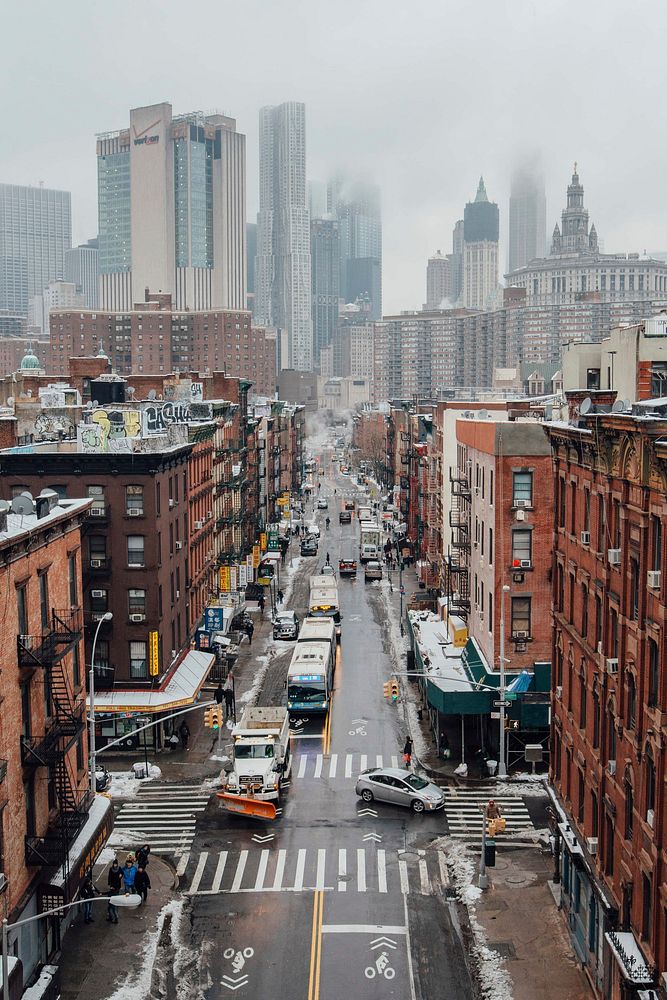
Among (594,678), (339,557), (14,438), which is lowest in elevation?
(339,557)

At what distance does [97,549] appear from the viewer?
5378cm

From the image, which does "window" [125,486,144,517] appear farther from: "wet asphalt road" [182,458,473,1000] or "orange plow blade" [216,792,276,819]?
"orange plow blade" [216,792,276,819]

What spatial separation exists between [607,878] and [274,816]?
17903 mm

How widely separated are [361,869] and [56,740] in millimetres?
12826

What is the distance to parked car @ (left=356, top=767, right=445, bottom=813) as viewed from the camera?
4419 cm

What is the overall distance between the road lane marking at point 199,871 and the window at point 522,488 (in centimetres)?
2067

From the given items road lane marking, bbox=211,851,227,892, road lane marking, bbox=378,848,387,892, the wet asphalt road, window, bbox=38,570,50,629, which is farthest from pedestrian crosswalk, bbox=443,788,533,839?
window, bbox=38,570,50,629

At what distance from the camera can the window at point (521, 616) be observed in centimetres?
4981

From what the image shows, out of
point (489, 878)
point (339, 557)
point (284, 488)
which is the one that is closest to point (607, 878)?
point (489, 878)

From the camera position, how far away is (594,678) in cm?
3120

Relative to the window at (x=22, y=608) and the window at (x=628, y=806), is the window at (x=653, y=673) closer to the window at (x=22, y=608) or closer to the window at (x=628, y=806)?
the window at (x=628, y=806)

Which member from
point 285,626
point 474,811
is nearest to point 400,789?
point 474,811

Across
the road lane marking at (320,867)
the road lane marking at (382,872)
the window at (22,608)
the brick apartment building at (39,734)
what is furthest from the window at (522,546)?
the window at (22,608)

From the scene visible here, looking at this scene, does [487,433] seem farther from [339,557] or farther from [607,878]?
[339,557]
